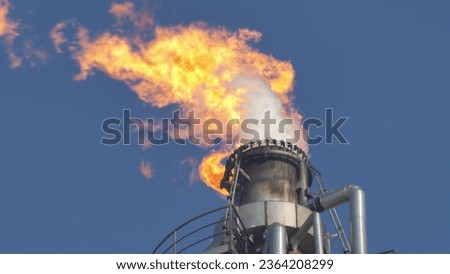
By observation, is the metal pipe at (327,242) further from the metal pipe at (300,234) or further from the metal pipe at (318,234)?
the metal pipe at (318,234)

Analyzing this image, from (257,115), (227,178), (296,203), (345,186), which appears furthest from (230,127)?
(345,186)

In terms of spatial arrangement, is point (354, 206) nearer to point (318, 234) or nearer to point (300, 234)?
point (318, 234)

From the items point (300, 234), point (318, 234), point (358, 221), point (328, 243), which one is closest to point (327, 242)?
point (328, 243)

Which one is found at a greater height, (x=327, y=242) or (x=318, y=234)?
(x=327, y=242)

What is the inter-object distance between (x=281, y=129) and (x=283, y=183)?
14.0 ft

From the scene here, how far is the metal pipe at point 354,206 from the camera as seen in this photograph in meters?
27.9

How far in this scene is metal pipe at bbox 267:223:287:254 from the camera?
2870 cm

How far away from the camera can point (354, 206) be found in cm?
2953

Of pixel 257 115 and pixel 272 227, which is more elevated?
pixel 257 115

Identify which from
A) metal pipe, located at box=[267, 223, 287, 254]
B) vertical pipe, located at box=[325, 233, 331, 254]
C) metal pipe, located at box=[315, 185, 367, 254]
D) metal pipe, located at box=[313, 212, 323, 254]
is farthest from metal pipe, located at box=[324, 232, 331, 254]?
metal pipe, located at box=[267, 223, 287, 254]

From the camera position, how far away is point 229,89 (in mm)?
40938

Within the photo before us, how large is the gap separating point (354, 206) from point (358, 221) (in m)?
0.92

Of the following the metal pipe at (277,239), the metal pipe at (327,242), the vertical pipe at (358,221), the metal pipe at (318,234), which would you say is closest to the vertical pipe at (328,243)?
the metal pipe at (327,242)
